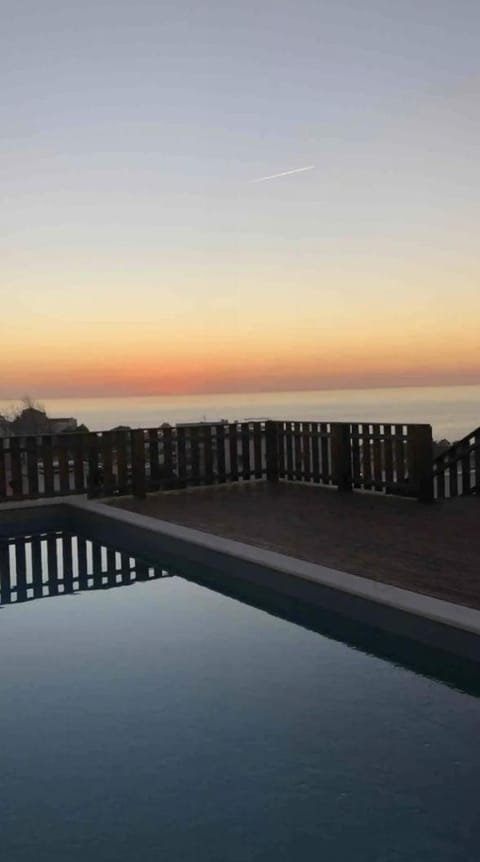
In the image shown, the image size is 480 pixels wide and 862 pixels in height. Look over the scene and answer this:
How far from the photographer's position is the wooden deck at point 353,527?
15.8 feet

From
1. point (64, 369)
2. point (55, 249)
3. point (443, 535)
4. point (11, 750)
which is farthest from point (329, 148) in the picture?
point (11, 750)

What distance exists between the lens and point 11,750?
9.90ft

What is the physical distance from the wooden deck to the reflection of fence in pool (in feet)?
2.42

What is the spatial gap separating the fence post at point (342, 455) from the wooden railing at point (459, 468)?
3.54ft

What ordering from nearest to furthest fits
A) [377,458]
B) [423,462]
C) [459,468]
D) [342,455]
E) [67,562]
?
[67,562], [423,462], [459,468], [377,458], [342,455]

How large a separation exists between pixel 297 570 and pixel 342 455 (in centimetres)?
427

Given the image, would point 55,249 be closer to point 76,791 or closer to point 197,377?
point 197,377

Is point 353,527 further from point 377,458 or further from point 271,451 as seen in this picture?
point 271,451

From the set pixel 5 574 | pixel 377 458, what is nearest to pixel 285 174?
pixel 377 458

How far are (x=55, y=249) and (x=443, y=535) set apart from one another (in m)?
8.37

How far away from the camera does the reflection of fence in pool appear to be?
5.83 meters

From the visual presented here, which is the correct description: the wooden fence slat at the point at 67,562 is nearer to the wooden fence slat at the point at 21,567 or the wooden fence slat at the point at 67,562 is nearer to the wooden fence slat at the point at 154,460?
the wooden fence slat at the point at 21,567

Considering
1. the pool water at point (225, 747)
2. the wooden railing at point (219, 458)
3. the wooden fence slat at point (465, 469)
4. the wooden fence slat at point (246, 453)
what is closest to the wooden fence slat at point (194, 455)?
the wooden railing at point (219, 458)

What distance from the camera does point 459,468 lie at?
835 centimetres
